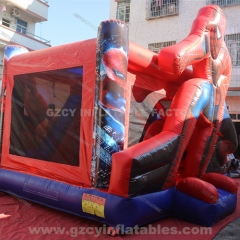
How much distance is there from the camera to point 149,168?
3512 millimetres

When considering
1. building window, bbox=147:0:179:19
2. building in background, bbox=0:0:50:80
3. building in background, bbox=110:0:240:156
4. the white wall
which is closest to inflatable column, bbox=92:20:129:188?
building in background, bbox=110:0:240:156

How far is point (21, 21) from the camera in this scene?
16.8 meters

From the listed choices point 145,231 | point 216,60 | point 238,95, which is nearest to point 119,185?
point 145,231

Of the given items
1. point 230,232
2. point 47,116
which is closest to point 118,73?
point 47,116

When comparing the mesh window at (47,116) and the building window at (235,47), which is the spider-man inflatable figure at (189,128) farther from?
the building window at (235,47)

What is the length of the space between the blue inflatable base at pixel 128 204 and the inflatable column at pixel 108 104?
33 cm

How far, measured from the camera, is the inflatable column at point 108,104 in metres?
3.65

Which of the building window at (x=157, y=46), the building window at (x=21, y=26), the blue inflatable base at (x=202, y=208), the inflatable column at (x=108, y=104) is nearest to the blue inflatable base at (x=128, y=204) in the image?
the blue inflatable base at (x=202, y=208)

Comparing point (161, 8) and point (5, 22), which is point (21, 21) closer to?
point (5, 22)

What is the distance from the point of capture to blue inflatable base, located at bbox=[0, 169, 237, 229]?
3365 millimetres

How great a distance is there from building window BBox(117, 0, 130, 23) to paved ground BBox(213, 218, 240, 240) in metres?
10.6

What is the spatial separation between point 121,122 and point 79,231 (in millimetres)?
1353

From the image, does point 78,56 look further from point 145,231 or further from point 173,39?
point 173,39

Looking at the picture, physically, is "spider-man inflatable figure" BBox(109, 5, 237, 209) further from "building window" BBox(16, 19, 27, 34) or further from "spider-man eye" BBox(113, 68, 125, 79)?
"building window" BBox(16, 19, 27, 34)
